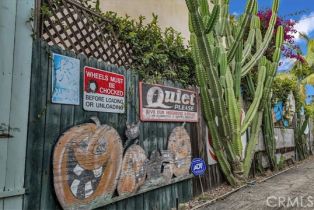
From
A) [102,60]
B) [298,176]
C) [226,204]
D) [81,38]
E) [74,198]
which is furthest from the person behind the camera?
[298,176]

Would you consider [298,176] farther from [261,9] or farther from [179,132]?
[261,9]

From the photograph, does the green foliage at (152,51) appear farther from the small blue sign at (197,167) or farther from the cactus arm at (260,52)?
the cactus arm at (260,52)

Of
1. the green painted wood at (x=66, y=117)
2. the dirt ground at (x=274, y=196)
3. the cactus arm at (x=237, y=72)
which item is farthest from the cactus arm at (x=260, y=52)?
the green painted wood at (x=66, y=117)

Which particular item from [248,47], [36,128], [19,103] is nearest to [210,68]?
[248,47]

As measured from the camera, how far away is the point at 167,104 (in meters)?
5.48

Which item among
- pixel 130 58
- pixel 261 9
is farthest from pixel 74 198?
pixel 261 9

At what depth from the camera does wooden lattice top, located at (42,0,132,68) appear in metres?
3.85

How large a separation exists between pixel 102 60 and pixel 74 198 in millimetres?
2081

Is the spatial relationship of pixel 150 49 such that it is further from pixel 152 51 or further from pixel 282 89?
pixel 282 89

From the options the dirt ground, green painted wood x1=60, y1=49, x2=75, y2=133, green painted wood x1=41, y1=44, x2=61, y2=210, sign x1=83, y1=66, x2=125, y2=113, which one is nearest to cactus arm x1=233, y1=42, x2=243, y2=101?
the dirt ground

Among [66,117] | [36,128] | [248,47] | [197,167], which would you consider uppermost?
[248,47]

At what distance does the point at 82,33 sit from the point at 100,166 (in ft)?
6.29

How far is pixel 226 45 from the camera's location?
7.92 meters

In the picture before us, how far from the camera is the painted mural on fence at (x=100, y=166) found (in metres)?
3.50
